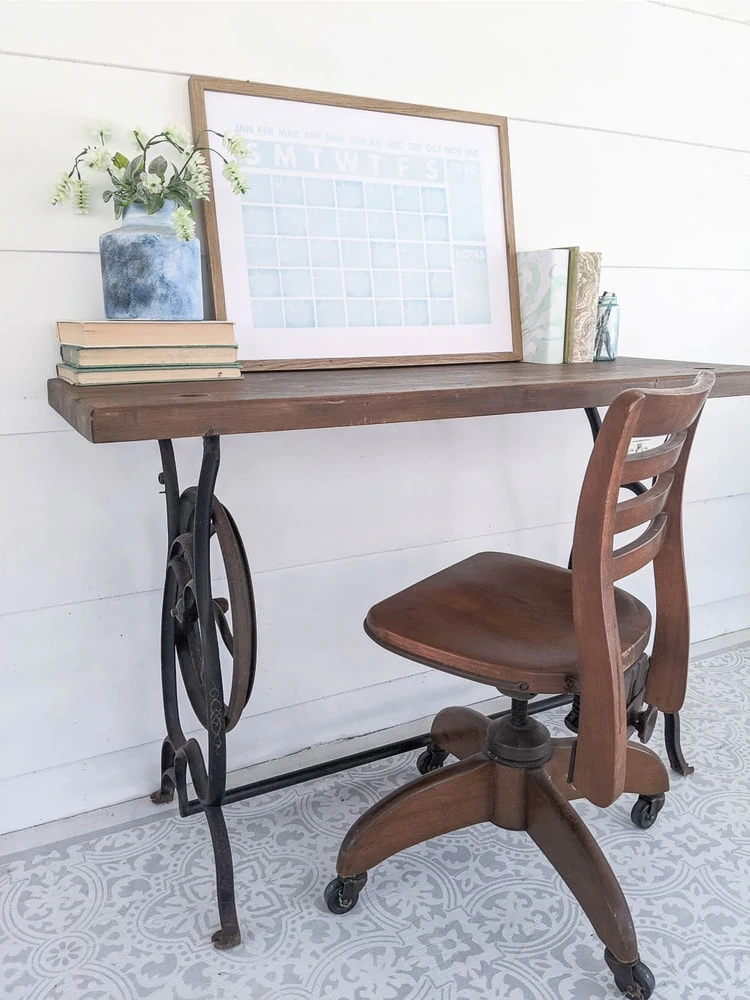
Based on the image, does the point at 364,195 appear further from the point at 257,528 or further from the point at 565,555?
the point at 565,555

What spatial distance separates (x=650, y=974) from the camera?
3.74 feet

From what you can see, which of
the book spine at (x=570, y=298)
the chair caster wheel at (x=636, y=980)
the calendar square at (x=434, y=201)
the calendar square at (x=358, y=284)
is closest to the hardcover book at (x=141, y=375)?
the calendar square at (x=358, y=284)

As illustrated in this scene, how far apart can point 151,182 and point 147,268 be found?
0.43 feet

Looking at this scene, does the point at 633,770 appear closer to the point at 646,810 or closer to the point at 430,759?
the point at 646,810

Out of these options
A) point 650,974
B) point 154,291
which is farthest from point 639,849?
point 154,291

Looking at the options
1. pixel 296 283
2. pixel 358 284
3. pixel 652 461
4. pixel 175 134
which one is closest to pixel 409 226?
pixel 358 284

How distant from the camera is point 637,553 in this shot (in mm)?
1107

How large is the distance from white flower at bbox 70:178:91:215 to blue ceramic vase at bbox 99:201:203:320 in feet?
0.34

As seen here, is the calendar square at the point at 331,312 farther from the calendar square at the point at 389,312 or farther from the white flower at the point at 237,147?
the white flower at the point at 237,147

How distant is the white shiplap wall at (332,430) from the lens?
1.37 meters

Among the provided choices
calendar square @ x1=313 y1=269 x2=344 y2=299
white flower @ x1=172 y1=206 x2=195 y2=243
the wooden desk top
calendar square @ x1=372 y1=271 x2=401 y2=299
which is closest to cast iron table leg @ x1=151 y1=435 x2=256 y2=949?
the wooden desk top

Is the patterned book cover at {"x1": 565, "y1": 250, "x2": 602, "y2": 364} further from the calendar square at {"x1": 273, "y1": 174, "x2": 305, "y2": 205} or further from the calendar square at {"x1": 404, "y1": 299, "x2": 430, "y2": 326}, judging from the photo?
the calendar square at {"x1": 273, "y1": 174, "x2": 305, "y2": 205}

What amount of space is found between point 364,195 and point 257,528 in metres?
0.69

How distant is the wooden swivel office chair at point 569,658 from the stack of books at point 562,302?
45 centimetres
